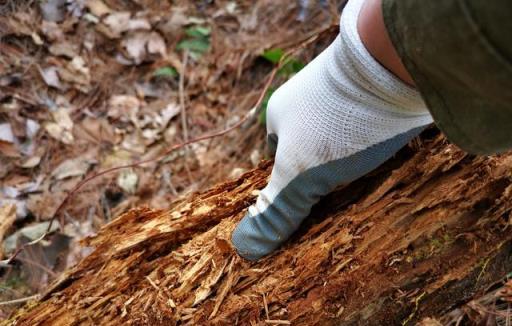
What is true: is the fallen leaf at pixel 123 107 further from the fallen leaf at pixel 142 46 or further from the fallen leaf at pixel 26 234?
the fallen leaf at pixel 26 234

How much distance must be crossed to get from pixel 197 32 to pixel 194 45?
0.46ft

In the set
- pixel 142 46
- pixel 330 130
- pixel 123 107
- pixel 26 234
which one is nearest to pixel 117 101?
pixel 123 107

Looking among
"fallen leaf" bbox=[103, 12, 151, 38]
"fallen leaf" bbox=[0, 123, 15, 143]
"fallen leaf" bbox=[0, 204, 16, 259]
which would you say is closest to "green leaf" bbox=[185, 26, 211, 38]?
"fallen leaf" bbox=[103, 12, 151, 38]

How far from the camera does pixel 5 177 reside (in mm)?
2396

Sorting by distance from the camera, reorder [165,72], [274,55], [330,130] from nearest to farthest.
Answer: [330,130] < [274,55] < [165,72]

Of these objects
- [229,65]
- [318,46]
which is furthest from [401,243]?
[229,65]

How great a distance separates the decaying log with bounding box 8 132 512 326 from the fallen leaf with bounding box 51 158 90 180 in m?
1.14

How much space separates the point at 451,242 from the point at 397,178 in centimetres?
26

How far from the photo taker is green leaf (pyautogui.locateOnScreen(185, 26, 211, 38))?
127 inches

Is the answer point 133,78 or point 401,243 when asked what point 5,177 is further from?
point 401,243

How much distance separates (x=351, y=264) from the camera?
4.48ft

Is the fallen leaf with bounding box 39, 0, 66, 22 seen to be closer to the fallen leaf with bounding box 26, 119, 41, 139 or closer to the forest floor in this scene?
the forest floor

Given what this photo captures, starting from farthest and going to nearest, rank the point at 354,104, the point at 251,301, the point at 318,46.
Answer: the point at 318,46 < the point at 251,301 < the point at 354,104

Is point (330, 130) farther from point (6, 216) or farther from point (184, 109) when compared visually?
point (184, 109)
